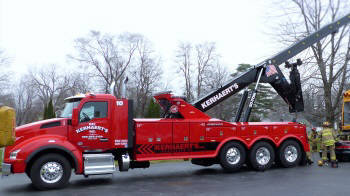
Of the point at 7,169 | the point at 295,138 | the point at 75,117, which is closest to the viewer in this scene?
the point at 7,169

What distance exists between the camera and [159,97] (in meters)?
11.0

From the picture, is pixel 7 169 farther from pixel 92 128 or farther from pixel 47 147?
pixel 92 128

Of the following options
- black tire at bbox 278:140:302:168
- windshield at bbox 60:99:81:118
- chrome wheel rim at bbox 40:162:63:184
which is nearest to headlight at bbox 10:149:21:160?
chrome wheel rim at bbox 40:162:63:184

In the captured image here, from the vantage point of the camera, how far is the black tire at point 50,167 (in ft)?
26.8

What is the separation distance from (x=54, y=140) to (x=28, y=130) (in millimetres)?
741

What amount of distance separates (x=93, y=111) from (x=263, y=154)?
19.1ft

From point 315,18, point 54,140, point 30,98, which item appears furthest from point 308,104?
point 30,98

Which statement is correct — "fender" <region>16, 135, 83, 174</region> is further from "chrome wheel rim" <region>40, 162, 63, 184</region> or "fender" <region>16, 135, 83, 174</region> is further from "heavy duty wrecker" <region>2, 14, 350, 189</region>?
"chrome wheel rim" <region>40, 162, 63, 184</region>

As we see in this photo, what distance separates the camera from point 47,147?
8289 mm

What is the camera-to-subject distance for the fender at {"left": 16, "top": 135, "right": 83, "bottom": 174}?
8.10 m

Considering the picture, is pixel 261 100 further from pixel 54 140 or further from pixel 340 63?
pixel 54 140

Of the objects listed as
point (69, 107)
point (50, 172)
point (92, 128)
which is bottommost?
point (50, 172)

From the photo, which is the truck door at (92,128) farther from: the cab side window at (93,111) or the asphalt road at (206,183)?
the asphalt road at (206,183)

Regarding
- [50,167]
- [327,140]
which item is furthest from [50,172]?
[327,140]
